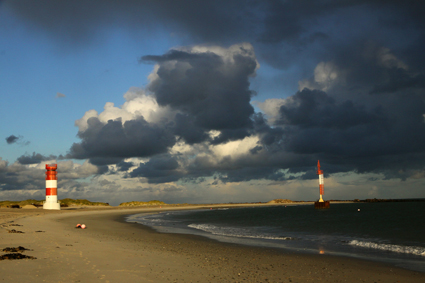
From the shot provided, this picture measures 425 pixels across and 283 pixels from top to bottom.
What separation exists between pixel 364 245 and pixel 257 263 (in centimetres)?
1211

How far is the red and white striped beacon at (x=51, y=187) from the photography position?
65938 millimetres

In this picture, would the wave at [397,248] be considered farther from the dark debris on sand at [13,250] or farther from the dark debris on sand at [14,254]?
the dark debris on sand at [13,250]

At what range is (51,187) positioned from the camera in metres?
66.9

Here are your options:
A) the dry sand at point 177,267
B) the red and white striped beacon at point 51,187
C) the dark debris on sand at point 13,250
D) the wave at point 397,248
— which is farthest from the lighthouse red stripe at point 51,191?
the wave at point 397,248

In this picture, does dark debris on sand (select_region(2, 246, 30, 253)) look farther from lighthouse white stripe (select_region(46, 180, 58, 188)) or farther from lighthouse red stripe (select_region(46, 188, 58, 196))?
lighthouse red stripe (select_region(46, 188, 58, 196))

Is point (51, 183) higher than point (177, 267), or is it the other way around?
point (51, 183)

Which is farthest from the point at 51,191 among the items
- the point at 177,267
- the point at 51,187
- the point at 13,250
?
the point at 177,267

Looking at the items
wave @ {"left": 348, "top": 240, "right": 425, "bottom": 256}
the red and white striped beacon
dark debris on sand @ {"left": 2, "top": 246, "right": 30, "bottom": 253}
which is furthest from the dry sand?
the red and white striped beacon

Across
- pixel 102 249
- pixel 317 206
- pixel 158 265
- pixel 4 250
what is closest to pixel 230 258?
pixel 158 265

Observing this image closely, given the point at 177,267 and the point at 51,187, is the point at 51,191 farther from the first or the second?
the point at 177,267

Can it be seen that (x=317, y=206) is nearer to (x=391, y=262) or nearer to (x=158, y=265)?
(x=391, y=262)

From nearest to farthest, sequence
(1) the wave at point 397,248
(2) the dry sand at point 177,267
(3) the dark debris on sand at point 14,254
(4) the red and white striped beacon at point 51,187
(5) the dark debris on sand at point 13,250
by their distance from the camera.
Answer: (2) the dry sand at point 177,267 < (3) the dark debris on sand at point 14,254 < (5) the dark debris on sand at point 13,250 < (1) the wave at point 397,248 < (4) the red and white striped beacon at point 51,187

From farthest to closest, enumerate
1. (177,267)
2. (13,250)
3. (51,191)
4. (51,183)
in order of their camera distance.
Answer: (51,191)
(51,183)
(13,250)
(177,267)

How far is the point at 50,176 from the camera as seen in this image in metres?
65.9
